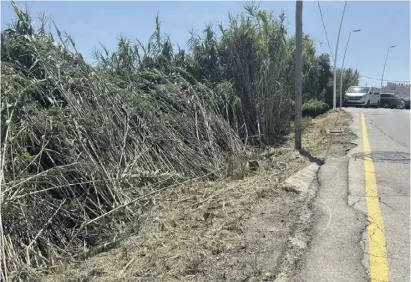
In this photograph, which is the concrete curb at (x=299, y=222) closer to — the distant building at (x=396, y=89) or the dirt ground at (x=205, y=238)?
the dirt ground at (x=205, y=238)

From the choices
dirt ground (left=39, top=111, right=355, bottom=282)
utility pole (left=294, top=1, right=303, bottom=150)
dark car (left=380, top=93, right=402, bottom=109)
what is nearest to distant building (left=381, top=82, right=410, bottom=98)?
dark car (left=380, top=93, right=402, bottom=109)

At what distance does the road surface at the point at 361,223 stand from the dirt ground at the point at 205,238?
353mm

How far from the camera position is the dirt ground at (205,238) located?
3.35 meters

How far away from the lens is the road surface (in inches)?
133

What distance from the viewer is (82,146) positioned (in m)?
5.21

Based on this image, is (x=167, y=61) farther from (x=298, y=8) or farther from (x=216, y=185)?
(x=216, y=185)

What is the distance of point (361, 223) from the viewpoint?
14.6 feet

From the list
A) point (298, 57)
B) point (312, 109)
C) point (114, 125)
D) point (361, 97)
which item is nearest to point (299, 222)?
point (114, 125)

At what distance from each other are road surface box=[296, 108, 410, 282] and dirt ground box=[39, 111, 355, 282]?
35 centimetres

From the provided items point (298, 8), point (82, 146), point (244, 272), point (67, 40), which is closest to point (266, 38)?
point (298, 8)

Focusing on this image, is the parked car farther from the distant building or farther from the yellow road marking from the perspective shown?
the yellow road marking

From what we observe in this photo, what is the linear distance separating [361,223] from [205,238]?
1808 millimetres

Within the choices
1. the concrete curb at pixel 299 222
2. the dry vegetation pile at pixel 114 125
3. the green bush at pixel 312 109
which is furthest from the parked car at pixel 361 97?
the concrete curb at pixel 299 222

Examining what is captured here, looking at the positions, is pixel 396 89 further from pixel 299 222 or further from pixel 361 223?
pixel 299 222
